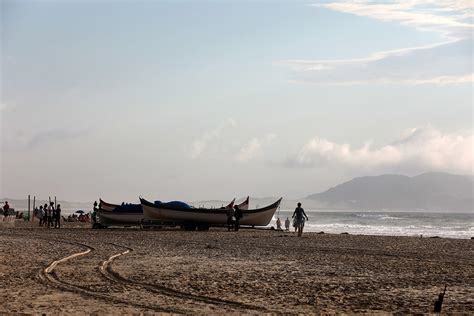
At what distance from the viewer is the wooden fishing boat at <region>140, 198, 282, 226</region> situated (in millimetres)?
44875

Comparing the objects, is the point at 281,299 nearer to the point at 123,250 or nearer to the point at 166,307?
the point at 166,307

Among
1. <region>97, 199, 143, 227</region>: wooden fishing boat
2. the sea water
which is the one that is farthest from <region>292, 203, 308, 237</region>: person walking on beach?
the sea water

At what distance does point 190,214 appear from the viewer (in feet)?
148

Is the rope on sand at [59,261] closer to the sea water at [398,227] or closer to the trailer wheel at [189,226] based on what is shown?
the trailer wheel at [189,226]

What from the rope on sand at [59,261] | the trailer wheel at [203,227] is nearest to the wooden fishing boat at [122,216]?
the trailer wheel at [203,227]

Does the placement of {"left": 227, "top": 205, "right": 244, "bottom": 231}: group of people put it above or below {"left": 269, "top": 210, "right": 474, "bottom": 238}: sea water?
above

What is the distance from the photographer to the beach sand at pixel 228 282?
11039mm

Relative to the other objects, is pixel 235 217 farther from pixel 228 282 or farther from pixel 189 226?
pixel 228 282

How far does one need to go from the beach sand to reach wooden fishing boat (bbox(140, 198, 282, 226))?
22901 millimetres

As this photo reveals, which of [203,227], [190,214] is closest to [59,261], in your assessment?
[203,227]

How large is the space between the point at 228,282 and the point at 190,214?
31.2 m

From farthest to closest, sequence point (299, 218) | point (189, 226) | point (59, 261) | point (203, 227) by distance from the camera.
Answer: point (189, 226)
point (203, 227)
point (299, 218)
point (59, 261)

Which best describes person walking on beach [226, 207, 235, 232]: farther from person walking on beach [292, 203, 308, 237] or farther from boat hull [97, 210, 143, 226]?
boat hull [97, 210, 143, 226]

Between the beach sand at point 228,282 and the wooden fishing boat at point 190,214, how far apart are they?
902 inches
